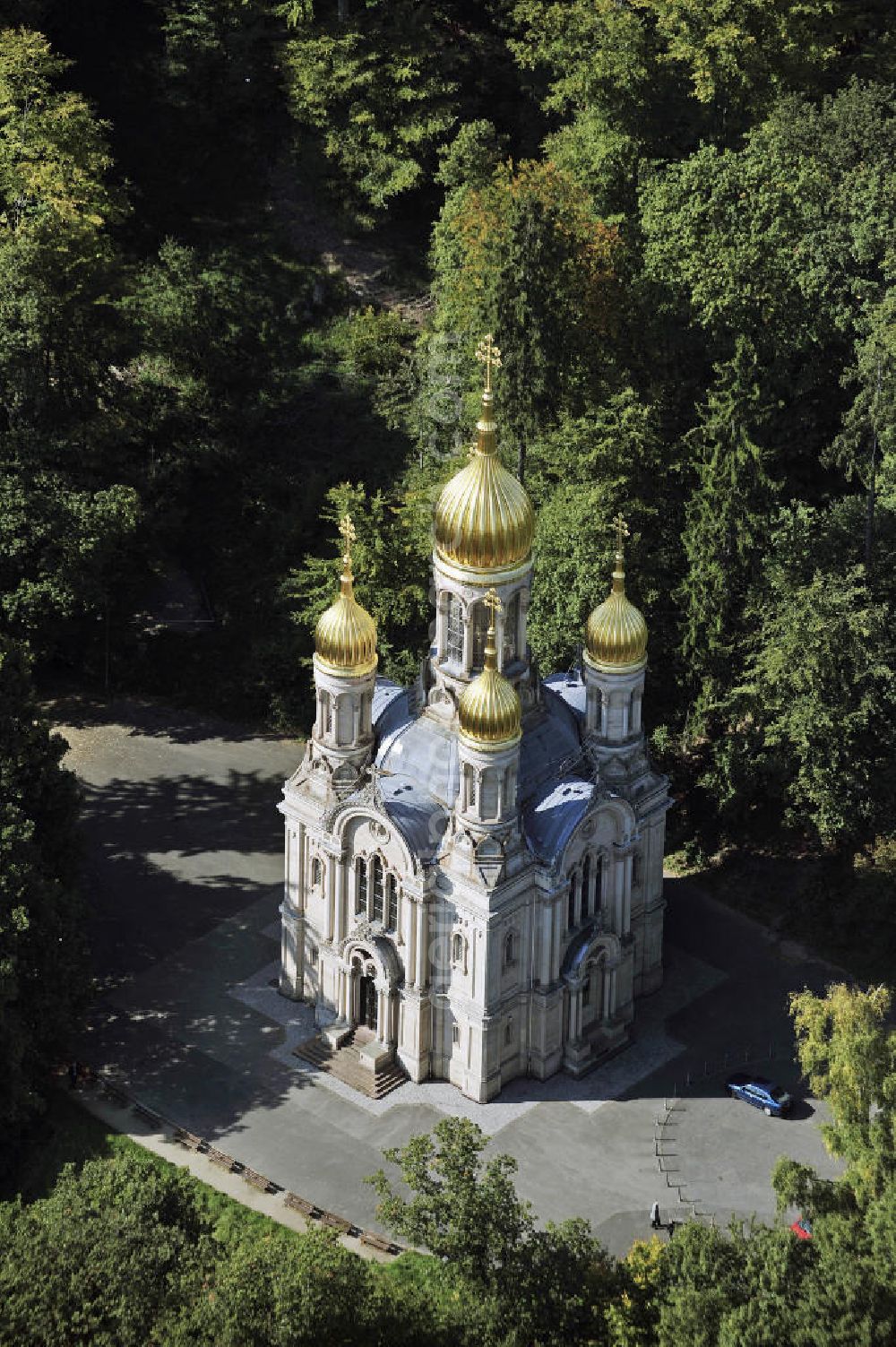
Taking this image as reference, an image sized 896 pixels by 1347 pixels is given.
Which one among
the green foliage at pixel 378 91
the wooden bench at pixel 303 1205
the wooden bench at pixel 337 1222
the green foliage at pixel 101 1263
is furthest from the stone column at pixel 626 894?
the green foliage at pixel 378 91

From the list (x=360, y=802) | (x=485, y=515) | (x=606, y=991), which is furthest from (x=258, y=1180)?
(x=485, y=515)

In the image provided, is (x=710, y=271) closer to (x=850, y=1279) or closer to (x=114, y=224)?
(x=114, y=224)

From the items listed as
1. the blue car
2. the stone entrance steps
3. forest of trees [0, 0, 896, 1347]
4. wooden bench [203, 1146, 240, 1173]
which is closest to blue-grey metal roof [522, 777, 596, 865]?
the stone entrance steps

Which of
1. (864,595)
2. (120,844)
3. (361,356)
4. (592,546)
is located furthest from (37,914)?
(361,356)

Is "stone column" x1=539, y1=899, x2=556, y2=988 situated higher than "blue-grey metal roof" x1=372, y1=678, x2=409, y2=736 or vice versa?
"blue-grey metal roof" x1=372, y1=678, x2=409, y2=736

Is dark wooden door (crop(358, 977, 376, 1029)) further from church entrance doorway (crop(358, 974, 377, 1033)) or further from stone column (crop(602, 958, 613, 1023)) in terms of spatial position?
stone column (crop(602, 958, 613, 1023))

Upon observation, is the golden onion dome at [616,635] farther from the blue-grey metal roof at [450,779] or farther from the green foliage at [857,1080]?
the green foliage at [857,1080]

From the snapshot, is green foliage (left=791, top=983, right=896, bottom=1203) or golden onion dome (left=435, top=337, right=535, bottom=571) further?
golden onion dome (left=435, top=337, right=535, bottom=571)
